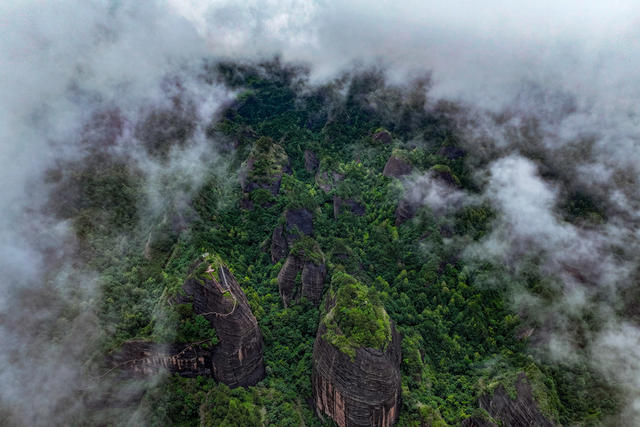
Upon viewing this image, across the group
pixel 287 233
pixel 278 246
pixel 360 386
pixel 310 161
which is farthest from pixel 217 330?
pixel 310 161

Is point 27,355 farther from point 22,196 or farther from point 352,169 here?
point 352,169

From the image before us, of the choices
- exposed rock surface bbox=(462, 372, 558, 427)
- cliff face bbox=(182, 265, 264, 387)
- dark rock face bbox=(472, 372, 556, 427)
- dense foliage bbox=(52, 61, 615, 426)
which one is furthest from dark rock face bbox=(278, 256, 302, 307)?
dark rock face bbox=(472, 372, 556, 427)

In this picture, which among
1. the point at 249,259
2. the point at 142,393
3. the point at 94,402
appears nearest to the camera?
the point at 94,402

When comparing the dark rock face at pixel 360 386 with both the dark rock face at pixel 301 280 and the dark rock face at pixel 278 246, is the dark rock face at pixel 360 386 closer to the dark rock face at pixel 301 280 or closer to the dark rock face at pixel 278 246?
the dark rock face at pixel 301 280

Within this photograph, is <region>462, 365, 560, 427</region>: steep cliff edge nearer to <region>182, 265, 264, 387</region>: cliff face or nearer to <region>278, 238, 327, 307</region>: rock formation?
<region>278, 238, 327, 307</region>: rock formation

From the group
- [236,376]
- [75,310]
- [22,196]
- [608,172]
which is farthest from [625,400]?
[22,196]

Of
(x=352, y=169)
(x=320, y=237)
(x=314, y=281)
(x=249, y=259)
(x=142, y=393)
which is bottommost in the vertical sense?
(x=142, y=393)

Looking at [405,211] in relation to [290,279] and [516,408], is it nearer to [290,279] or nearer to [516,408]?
[290,279]
